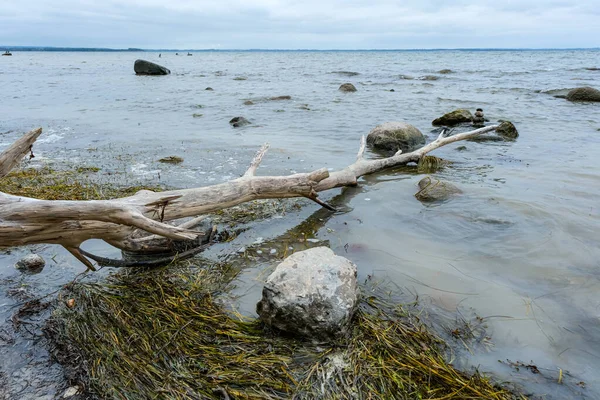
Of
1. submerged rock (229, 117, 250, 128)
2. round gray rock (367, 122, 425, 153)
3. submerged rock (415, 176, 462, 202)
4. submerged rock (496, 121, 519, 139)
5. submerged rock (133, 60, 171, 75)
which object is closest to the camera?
submerged rock (415, 176, 462, 202)

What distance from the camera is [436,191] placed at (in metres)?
6.84

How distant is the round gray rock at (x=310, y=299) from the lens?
3.37m

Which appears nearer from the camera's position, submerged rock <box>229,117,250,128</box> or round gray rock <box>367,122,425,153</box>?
round gray rock <box>367,122,425,153</box>

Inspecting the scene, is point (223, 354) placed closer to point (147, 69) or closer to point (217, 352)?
point (217, 352)

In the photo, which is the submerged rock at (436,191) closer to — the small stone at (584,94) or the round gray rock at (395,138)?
the round gray rock at (395,138)

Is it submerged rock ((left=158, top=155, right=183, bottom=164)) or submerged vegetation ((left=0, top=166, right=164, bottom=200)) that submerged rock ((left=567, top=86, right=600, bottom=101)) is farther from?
submerged vegetation ((left=0, top=166, right=164, bottom=200))

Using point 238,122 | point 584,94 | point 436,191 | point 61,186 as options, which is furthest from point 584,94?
point 61,186

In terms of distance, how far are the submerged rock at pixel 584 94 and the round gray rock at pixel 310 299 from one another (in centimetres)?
1863

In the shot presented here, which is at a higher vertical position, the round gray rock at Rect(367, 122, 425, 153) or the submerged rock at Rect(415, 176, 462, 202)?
the submerged rock at Rect(415, 176, 462, 202)

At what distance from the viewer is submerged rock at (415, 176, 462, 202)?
6738mm

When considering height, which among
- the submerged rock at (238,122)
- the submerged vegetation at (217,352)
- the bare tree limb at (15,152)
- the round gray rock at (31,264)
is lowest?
the submerged rock at (238,122)

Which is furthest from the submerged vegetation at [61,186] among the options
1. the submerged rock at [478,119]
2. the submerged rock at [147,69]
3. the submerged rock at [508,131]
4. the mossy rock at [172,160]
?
the submerged rock at [147,69]

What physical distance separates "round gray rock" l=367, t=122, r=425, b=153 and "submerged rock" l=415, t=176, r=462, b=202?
3405mm

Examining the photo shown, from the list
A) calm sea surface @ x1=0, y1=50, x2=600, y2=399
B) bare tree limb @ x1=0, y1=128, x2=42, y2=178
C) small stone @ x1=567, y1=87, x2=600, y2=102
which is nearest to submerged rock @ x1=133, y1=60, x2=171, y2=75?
calm sea surface @ x1=0, y1=50, x2=600, y2=399
